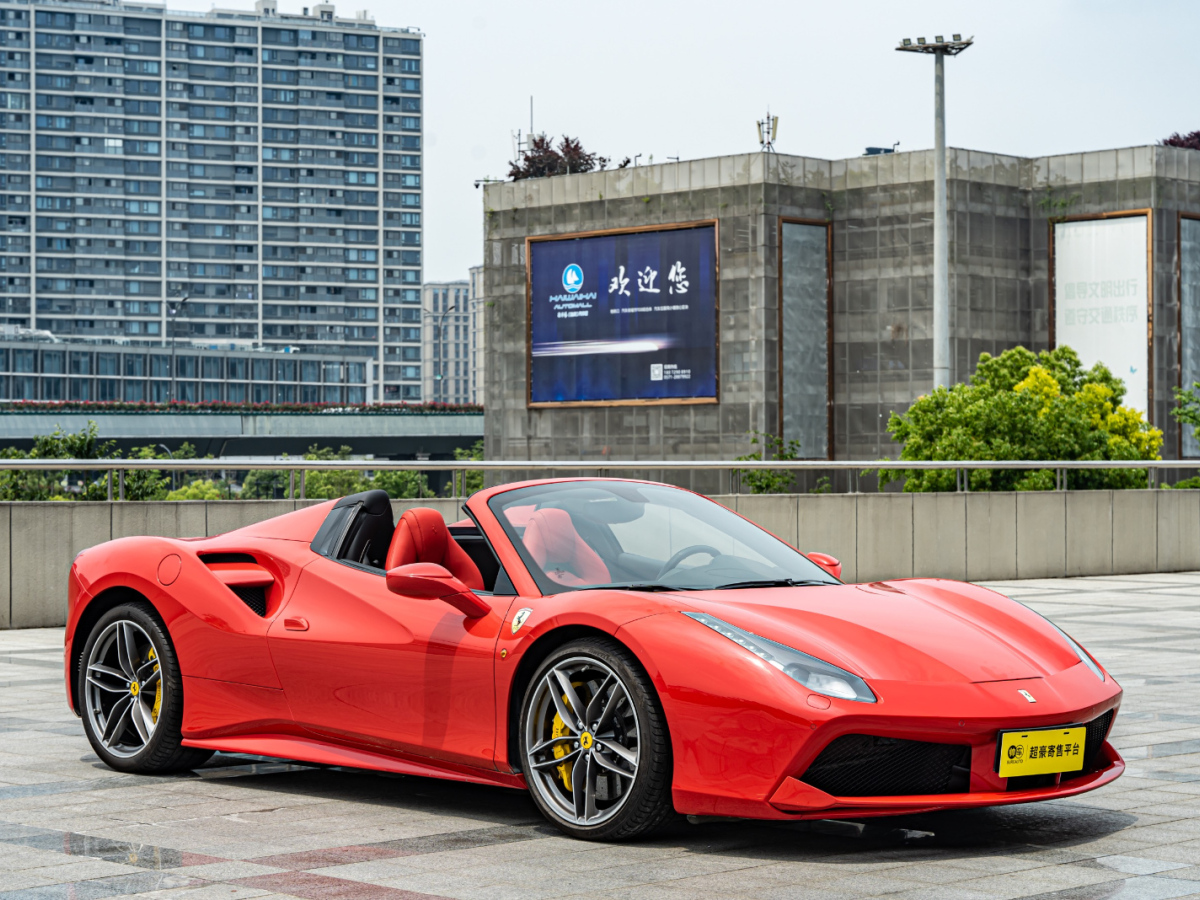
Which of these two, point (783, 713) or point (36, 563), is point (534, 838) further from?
point (36, 563)

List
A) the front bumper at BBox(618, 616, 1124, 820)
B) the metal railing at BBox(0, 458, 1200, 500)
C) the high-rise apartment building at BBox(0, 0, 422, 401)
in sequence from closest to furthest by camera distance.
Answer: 1. the front bumper at BBox(618, 616, 1124, 820)
2. the metal railing at BBox(0, 458, 1200, 500)
3. the high-rise apartment building at BBox(0, 0, 422, 401)

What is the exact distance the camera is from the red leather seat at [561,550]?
5.64 meters

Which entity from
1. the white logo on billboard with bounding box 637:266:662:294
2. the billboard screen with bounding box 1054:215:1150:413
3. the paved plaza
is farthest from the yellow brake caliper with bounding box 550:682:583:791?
the white logo on billboard with bounding box 637:266:662:294

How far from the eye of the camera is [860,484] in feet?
55.3

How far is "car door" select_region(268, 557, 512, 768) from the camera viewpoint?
5465 millimetres

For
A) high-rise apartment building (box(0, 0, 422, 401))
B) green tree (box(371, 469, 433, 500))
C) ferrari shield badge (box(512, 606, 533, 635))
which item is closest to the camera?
ferrari shield badge (box(512, 606, 533, 635))

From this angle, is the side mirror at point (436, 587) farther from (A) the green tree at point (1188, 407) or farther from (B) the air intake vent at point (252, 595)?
(A) the green tree at point (1188, 407)

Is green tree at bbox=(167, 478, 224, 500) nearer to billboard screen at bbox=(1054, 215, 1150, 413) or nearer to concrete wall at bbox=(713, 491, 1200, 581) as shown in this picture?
concrete wall at bbox=(713, 491, 1200, 581)

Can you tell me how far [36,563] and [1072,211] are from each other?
138ft

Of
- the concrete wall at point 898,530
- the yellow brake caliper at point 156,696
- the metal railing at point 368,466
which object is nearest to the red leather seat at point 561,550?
the yellow brake caliper at point 156,696

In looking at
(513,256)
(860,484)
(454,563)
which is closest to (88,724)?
(454,563)

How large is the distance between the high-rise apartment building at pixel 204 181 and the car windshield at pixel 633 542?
179 meters

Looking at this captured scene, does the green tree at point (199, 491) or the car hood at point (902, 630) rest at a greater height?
the green tree at point (199, 491)

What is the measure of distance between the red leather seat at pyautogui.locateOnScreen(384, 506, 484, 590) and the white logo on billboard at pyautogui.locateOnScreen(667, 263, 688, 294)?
148 ft
